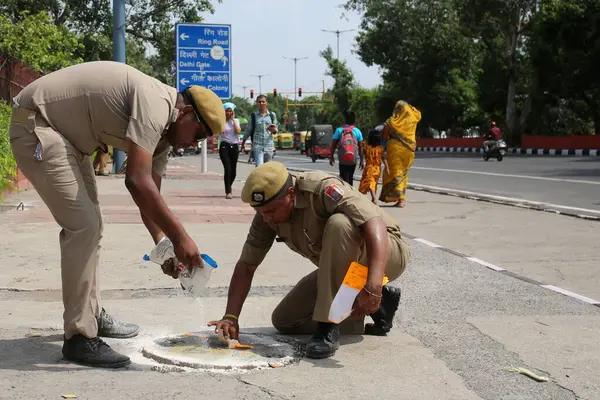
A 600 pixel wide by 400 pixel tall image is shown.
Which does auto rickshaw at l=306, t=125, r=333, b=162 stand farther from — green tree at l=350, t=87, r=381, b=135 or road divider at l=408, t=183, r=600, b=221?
green tree at l=350, t=87, r=381, b=135

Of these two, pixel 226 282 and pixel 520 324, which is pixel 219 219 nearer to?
pixel 226 282

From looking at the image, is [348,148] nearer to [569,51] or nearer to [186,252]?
[186,252]

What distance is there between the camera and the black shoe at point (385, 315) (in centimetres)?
464

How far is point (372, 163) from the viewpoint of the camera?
1367 cm

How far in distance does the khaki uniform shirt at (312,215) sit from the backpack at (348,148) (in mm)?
9596

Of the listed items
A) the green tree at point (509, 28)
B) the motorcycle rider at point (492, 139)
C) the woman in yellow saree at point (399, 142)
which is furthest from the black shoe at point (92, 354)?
the green tree at point (509, 28)

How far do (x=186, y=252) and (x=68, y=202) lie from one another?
61 centimetres

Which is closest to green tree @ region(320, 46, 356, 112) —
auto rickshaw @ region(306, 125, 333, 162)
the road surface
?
auto rickshaw @ region(306, 125, 333, 162)

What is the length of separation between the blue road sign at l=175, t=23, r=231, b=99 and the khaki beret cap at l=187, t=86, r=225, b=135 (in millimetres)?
18212

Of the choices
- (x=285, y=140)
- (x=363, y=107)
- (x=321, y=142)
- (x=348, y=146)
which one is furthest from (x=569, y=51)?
(x=363, y=107)

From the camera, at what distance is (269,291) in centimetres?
597

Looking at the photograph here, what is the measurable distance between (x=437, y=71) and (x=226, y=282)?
53.3 m

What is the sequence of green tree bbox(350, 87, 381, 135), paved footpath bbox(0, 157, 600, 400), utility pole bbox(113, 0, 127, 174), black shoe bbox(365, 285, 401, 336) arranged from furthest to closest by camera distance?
green tree bbox(350, 87, 381, 135) → utility pole bbox(113, 0, 127, 174) → black shoe bbox(365, 285, 401, 336) → paved footpath bbox(0, 157, 600, 400)

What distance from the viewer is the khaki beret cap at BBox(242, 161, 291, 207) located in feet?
13.1
